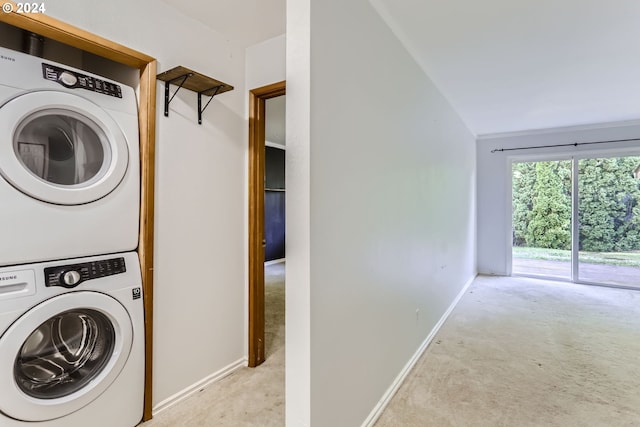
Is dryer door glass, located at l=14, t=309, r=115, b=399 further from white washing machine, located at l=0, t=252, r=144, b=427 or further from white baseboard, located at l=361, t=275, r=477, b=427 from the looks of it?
white baseboard, located at l=361, t=275, r=477, b=427

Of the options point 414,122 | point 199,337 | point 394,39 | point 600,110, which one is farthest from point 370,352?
point 600,110

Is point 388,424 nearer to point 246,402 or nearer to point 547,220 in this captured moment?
point 246,402

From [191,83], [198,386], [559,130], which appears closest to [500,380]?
[198,386]

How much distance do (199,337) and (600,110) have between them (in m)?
5.34

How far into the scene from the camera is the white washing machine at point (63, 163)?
1.26 m

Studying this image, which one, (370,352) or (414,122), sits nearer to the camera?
(370,352)

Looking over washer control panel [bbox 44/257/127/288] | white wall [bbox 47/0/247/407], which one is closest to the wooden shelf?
white wall [bbox 47/0/247/407]

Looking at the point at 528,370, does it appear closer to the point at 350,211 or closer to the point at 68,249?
the point at 350,211

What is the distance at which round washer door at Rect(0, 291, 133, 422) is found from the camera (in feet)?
4.08

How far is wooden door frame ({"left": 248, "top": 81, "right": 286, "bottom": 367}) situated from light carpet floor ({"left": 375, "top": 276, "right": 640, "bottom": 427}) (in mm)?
1073

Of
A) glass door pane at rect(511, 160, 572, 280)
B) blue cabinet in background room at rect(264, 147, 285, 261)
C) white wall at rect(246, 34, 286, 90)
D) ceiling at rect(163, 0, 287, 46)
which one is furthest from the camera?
blue cabinet in background room at rect(264, 147, 285, 261)

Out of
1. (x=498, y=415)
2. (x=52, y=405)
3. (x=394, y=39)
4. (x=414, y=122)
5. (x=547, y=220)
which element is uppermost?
(x=394, y=39)

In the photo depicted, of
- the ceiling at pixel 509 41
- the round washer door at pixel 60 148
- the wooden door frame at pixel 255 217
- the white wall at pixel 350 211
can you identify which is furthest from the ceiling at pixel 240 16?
the round washer door at pixel 60 148

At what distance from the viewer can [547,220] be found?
5008 mm
